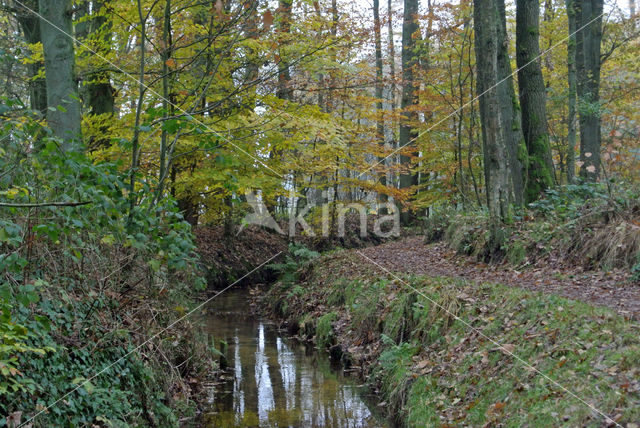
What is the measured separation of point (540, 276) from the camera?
782 cm

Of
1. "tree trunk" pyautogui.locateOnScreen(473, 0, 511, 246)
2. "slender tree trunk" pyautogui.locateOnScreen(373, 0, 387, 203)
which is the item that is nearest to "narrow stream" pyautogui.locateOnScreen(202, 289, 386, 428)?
"tree trunk" pyautogui.locateOnScreen(473, 0, 511, 246)

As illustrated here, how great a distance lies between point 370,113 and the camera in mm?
17484

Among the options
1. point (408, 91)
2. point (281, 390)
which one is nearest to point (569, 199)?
point (281, 390)

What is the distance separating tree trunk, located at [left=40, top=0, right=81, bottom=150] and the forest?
3 centimetres

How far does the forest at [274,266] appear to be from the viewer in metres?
4.70

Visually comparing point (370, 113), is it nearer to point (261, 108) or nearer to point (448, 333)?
point (261, 108)

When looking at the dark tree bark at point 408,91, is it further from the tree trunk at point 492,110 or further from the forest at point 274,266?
the tree trunk at point 492,110

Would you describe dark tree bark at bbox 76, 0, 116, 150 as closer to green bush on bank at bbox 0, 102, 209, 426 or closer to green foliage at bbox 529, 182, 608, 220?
green bush on bank at bbox 0, 102, 209, 426

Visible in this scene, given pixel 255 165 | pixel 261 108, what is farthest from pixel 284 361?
pixel 261 108

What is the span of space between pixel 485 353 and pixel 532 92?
7778mm

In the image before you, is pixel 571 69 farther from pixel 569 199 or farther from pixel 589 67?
pixel 569 199

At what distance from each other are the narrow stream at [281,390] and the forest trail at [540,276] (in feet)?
8.16

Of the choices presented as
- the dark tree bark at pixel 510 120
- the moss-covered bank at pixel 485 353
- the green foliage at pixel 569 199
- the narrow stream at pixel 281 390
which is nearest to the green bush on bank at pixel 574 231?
the green foliage at pixel 569 199

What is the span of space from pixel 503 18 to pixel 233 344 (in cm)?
988
